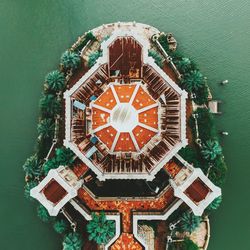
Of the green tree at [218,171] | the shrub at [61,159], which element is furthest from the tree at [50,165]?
the green tree at [218,171]

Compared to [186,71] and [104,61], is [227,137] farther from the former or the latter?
[104,61]

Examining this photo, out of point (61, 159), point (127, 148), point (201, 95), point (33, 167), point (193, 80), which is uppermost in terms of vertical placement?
point (193, 80)

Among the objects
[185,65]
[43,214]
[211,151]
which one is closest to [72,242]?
[43,214]

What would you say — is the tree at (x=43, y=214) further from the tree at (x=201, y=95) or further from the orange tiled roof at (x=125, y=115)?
the tree at (x=201, y=95)

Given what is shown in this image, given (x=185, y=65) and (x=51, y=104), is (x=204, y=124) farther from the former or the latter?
(x=51, y=104)

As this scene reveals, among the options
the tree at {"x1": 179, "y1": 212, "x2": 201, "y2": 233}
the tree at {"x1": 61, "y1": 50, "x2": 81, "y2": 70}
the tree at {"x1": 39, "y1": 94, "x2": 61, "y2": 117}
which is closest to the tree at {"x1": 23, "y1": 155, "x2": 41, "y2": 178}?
the tree at {"x1": 39, "y1": 94, "x2": 61, "y2": 117}

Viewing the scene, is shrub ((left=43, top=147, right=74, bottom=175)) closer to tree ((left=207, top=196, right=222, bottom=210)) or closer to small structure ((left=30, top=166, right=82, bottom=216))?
small structure ((left=30, top=166, right=82, bottom=216))
